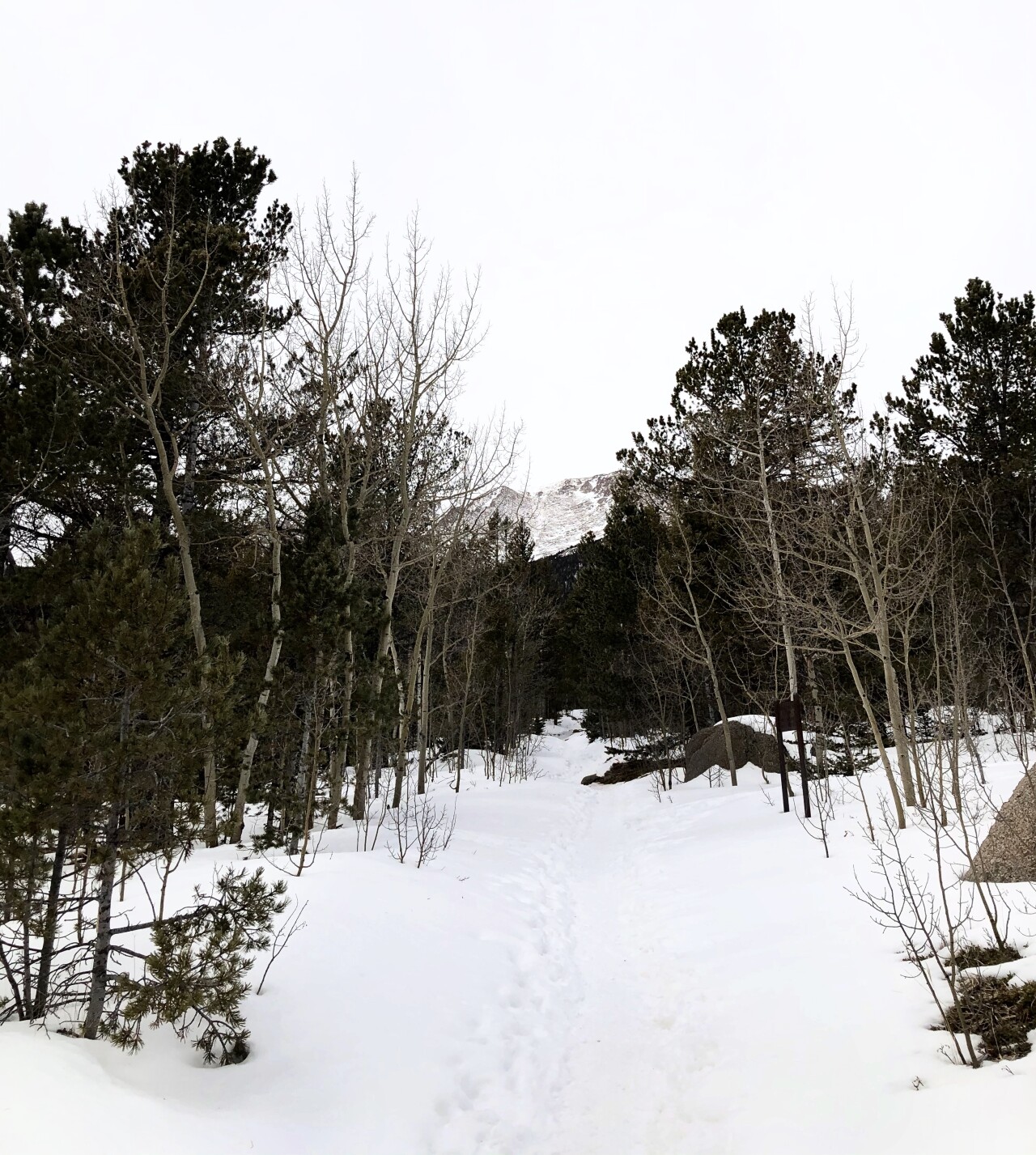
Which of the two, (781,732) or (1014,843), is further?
(781,732)

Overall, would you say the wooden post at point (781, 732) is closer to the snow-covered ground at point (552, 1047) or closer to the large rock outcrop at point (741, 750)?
the snow-covered ground at point (552, 1047)

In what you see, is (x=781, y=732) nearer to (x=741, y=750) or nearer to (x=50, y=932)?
(x=741, y=750)

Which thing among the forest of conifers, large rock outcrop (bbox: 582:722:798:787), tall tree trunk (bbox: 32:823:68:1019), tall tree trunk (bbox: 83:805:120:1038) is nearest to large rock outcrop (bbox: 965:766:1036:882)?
the forest of conifers

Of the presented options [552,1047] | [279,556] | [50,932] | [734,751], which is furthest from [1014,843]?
[734,751]

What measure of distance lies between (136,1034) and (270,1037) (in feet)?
2.54

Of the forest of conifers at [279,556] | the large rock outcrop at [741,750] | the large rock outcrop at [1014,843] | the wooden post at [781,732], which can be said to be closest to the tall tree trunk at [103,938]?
the forest of conifers at [279,556]

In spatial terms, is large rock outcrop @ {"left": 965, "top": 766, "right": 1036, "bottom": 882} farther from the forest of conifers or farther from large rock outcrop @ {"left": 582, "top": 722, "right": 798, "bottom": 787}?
large rock outcrop @ {"left": 582, "top": 722, "right": 798, "bottom": 787}

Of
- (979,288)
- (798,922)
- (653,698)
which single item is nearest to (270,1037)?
(798,922)

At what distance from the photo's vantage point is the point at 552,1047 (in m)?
4.09

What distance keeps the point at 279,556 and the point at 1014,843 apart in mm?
9239

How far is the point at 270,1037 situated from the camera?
3650 mm

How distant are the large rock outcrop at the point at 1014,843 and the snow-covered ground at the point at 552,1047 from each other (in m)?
1.00

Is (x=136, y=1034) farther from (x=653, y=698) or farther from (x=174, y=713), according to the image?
(x=653, y=698)

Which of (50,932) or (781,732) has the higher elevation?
(781,732)
